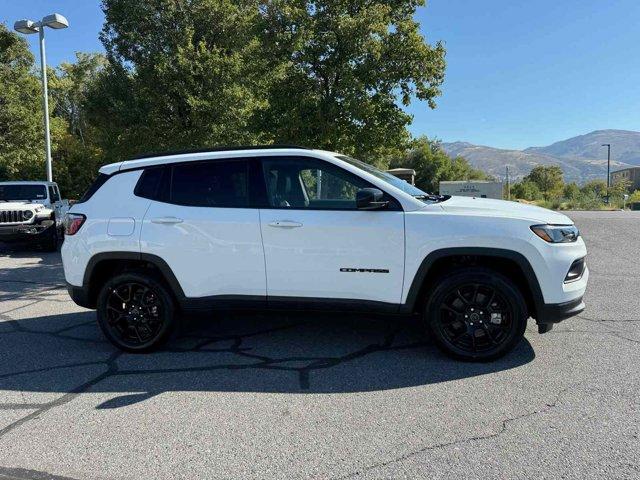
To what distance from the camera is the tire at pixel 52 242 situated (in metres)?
12.4

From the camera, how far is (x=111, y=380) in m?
4.16

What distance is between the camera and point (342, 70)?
1239 centimetres

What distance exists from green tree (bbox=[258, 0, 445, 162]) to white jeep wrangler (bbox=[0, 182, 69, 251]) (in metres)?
5.81

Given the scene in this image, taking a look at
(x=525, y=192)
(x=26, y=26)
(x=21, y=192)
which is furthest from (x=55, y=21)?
(x=525, y=192)

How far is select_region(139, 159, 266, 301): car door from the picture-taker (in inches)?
175

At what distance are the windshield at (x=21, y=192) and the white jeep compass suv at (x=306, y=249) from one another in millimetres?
9239

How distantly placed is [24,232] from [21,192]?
1425 mm

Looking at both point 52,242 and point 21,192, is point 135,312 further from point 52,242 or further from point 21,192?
point 21,192

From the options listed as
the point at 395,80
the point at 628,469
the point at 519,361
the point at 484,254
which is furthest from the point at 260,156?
the point at 395,80

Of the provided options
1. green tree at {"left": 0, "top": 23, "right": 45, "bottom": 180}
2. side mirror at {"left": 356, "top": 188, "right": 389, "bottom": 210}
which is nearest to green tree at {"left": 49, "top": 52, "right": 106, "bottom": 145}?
green tree at {"left": 0, "top": 23, "right": 45, "bottom": 180}

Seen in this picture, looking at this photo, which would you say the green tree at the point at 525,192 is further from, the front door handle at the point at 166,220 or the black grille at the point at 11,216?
the front door handle at the point at 166,220

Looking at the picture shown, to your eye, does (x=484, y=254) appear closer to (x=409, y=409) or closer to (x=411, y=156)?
(x=409, y=409)

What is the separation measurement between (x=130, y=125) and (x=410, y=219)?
10880 millimetres

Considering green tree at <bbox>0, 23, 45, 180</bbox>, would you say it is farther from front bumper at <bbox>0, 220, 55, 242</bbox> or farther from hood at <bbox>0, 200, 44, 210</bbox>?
front bumper at <bbox>0, 220, 55, 242</bbox>
